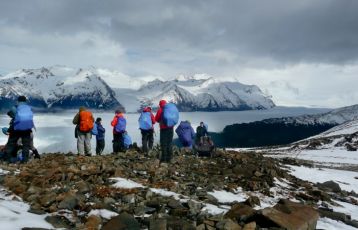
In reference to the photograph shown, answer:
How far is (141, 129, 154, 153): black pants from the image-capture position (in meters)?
25.1

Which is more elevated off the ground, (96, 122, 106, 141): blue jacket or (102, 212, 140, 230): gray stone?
(96, 122, 106, 141): blue jacket

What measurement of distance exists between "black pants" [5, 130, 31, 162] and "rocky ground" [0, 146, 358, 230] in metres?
2.21

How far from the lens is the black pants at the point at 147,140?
25.1 m

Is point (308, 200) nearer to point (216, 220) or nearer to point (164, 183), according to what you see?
point (164, 183)

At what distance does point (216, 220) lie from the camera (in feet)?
34.2

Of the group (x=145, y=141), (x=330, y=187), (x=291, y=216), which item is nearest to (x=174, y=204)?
(x=291, y=216)

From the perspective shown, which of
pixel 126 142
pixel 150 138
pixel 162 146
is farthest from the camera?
pixel 126 142

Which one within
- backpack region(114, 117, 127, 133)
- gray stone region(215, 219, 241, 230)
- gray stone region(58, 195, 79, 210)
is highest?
backpack region(114, 117, 127, 133)

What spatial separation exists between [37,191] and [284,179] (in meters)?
12.7

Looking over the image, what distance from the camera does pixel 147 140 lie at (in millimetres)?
25891

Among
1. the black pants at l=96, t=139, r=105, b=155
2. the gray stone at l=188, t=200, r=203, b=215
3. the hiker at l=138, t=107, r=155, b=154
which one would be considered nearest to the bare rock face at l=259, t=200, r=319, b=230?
the gray stone at l=188, t=200, r=203, b=215

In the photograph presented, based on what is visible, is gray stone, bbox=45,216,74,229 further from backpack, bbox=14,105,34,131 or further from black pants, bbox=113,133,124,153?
black pants, bbox=113,133,124,153

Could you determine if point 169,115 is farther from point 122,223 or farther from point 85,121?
point 122,223

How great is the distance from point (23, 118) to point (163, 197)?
355 inches
